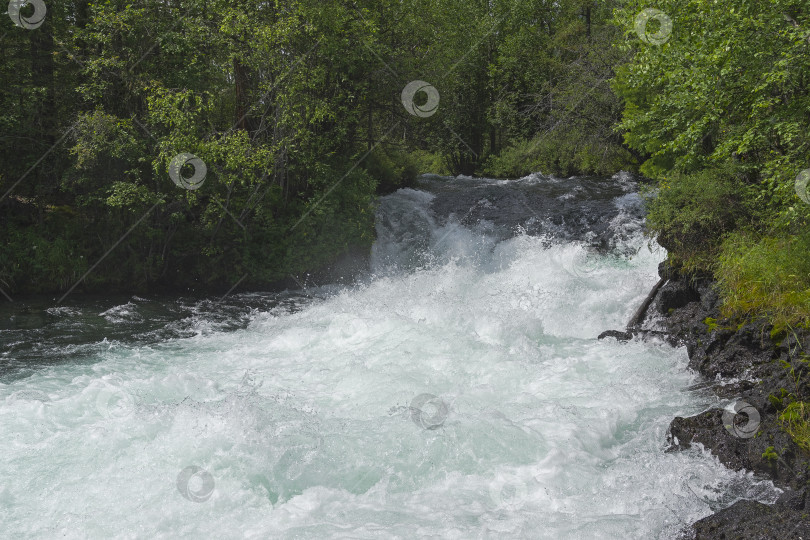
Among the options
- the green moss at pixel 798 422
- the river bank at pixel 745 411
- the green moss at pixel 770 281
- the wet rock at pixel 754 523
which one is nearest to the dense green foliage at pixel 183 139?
the river bank at pixel 745 411

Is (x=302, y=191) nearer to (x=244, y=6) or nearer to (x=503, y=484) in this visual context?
(x=244, y=6)

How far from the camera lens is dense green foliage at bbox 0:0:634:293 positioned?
11.5m

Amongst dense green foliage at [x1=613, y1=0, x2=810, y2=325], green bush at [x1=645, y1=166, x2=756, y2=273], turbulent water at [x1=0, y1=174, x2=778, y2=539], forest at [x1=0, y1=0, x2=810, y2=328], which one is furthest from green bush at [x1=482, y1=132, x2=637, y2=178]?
dense green foliage at [x1=613, y1=0, x2=810, y2=325]

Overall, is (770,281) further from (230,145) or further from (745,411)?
(230,145)

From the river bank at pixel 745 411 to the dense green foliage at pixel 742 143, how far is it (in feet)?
1.12

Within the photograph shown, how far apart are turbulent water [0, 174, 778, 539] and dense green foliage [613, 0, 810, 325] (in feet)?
4.15

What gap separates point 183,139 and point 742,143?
875 cm

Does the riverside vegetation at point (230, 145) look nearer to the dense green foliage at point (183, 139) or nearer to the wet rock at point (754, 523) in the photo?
the dense green foliage at point (183, 139)

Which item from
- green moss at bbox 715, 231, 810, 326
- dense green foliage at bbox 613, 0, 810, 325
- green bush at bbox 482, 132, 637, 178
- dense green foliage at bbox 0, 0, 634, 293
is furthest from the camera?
green bush at bbox 482, 132, 637, 178

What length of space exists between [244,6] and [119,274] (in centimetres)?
→ 586

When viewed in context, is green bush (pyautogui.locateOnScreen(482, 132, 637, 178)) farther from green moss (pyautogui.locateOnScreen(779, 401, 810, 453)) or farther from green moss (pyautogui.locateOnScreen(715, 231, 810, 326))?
green moss (pyautogui.locateOnScreen(779, 401, 810, 453))

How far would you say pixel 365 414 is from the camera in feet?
21.3

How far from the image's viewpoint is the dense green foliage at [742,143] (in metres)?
6.71

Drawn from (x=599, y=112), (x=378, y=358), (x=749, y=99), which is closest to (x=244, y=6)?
(x=378, y=358)
